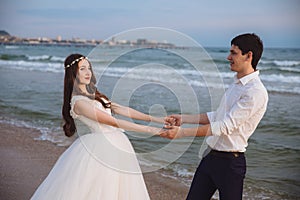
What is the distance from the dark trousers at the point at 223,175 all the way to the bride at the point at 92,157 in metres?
0.48

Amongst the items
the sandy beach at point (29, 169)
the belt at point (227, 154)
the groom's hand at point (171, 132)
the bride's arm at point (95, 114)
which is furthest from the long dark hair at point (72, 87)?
the sandy beach at point (29, 169)

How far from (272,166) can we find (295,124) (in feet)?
9.30

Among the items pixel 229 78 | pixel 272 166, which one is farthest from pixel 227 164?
pixel 229 78

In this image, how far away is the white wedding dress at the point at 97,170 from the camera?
2.93 meters

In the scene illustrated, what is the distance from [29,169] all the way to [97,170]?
245 centimetres

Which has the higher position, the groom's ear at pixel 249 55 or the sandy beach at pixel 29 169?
the groom's ear at pixel 249 55

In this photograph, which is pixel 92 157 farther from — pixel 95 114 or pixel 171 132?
pixel 171 132

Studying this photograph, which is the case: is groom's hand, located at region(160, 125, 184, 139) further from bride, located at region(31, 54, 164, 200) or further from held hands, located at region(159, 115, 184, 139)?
bride, located at region(31, 54, 164, 200)

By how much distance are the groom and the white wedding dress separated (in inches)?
22.9

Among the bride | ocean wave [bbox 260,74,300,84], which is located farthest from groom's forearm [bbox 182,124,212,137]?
ocean wave [bbox 260,74,300,84]

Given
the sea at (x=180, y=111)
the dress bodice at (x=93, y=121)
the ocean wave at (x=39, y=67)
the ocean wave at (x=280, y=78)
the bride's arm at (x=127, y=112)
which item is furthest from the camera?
the ocean wave at (x=39, y=67)

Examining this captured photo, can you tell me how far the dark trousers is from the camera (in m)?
2.68

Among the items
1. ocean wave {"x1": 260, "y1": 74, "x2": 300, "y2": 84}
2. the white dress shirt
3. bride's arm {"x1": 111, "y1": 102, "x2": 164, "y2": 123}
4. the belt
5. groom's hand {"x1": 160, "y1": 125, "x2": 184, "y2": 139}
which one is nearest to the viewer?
the white dress shirt

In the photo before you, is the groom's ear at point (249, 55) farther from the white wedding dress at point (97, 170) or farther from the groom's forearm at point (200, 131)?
the white wedding dress at point (97, 170)
